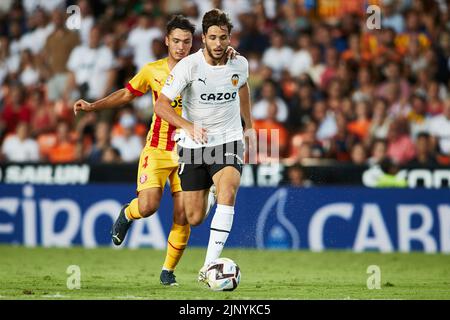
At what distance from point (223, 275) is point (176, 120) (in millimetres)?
1464

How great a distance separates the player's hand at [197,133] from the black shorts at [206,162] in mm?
399

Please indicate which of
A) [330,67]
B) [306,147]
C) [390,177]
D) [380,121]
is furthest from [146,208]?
[330,67]

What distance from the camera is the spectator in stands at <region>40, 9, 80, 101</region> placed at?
60.6ft

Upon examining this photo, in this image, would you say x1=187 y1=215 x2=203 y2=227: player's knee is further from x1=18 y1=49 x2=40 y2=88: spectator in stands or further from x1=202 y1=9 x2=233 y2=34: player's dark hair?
x1=18 y1=49 x2=40 y2=88: spectator in stands

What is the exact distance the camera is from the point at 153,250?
1514cm

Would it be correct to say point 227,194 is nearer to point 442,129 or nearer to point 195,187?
point 195,187

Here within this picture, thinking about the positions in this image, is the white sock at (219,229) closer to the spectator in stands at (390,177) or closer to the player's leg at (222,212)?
the player's leg at (222,212)

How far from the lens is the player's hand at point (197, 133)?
9281 millimetres

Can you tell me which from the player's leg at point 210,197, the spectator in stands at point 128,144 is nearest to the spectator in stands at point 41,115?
the spectator in stands at point 128,144

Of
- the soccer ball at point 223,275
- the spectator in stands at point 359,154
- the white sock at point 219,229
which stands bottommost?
the soccer ball at point 223,275

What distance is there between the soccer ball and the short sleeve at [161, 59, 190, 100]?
5.32 ft

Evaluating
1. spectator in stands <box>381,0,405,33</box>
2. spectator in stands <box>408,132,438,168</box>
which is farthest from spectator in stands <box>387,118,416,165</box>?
spectator in stands <box>381,0,405,33</box>

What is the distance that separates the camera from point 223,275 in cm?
927
